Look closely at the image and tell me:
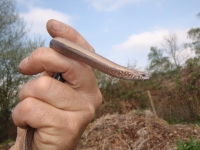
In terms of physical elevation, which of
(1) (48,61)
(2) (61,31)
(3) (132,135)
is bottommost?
(3) (132,135)

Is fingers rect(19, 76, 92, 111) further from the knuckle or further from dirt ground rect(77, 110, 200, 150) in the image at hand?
dirt ground rect(77, 110, 200, 150)

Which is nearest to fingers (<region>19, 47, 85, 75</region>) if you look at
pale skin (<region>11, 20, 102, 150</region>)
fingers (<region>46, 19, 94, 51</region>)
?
pale skin (<region>11, 20, 102, 150</region>)

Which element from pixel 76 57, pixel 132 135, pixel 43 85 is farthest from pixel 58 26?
pixel 132 135

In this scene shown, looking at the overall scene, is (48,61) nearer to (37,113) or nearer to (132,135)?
(37,113)

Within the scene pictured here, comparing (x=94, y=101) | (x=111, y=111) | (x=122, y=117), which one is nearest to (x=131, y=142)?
(x=122, y=117)

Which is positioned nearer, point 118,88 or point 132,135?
point 132,135

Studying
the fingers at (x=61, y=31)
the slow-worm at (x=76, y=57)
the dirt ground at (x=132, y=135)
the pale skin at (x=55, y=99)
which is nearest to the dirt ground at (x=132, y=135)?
the dirt ground at (x=132, y=135)

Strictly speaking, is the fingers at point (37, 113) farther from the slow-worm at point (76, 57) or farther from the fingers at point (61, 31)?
the fingers at point (61, 31)
